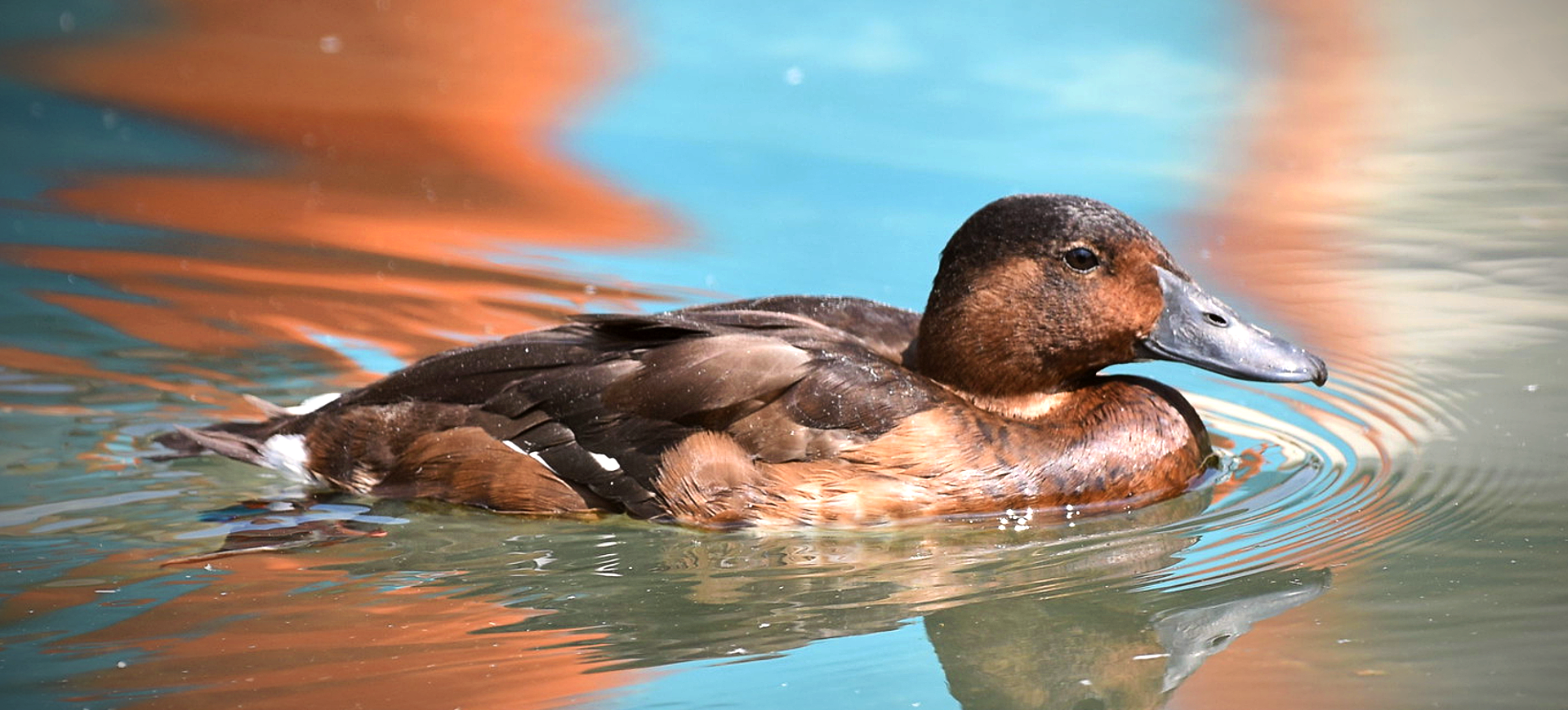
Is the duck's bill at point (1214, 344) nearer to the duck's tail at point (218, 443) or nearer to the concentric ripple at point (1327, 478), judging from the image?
the concentric ripple at point (1327, 478)

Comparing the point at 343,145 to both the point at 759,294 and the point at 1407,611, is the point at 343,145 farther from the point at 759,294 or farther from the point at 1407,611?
the point at 1407,611

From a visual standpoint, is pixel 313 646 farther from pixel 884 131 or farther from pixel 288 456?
pixel 884 131

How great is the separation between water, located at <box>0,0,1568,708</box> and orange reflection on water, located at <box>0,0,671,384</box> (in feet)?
0.10

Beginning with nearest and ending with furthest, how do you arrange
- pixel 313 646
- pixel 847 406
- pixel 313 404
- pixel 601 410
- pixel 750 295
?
pixel 313 646, pixel 847 406, pixel 601 410, pixel 313 404, pixel 750 295

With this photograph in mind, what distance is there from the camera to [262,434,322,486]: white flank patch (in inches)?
221

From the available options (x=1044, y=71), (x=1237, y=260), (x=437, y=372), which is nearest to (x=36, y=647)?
(x=437, y=372)

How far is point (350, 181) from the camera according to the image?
884 centimetres

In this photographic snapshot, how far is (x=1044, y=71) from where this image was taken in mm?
9750

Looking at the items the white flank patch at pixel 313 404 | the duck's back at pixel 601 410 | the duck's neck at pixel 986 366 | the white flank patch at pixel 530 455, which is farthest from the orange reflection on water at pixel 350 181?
the duck's neck at pixel 986 366

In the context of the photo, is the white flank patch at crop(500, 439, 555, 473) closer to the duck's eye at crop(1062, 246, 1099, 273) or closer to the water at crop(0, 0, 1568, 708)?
the water at crop(0, 0, 1568, 708)

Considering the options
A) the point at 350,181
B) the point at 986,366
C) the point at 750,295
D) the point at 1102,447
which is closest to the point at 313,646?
the point at 986,366

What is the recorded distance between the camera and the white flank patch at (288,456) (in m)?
5.61

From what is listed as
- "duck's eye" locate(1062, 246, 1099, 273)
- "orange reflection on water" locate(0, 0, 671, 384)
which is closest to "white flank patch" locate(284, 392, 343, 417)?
"orange reflection on water" locate(0, 0, 671, 384)

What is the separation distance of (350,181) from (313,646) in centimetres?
496
